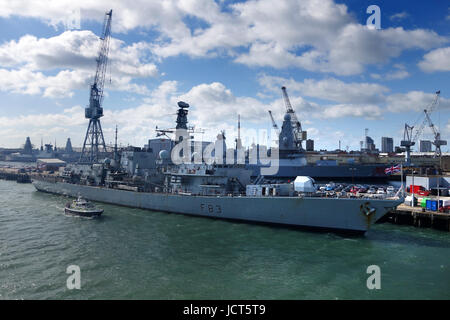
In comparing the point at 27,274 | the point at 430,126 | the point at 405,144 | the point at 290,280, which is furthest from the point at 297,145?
the point at 27,274

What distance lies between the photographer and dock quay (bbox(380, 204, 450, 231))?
23.7 metres

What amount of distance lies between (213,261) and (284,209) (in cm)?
888

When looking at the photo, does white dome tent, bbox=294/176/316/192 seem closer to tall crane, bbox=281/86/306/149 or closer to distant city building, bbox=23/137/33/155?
tall crane, bbox=281/86/306/149

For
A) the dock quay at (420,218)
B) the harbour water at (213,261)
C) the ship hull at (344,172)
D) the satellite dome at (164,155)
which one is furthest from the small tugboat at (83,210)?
the ship hull at (344,172)

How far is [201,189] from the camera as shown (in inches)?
1116

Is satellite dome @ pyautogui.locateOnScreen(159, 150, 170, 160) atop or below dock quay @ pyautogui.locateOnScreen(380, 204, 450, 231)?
atop

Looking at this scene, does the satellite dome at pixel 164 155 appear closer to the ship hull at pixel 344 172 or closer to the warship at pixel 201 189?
the warship at pixel 201 189

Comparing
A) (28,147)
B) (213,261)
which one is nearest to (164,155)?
(213,261)

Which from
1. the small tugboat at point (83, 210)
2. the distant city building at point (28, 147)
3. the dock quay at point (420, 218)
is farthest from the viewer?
the distant city building at point (28, 147)

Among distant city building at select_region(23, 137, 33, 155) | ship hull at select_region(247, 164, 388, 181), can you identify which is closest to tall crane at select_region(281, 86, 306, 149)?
ship hull at select_region(247, 164, 388, 181)

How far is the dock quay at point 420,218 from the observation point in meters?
23.7

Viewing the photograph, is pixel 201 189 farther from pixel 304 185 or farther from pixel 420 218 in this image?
pixel 420 218
